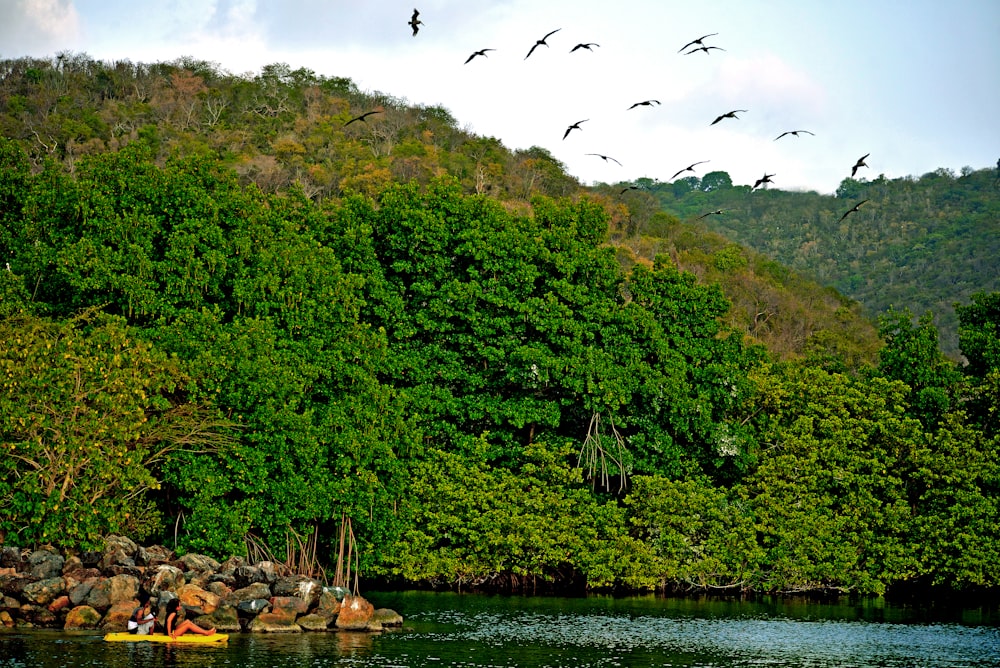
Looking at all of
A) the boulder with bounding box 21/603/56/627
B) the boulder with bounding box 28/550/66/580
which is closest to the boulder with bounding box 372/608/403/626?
the boulder with bounding box 21/603/56/627

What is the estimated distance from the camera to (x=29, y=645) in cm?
2680

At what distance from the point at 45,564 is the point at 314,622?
7428mm

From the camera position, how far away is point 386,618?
107 ft

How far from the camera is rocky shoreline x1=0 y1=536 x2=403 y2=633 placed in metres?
30.4

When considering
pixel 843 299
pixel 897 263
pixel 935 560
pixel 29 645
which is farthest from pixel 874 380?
pixel 897 263

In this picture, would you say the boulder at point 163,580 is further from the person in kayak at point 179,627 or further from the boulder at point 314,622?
the boulder at point 314,622

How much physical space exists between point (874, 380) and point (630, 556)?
526 inches

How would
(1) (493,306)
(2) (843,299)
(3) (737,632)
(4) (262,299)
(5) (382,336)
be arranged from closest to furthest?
(3) (737,632) < (4) (262,299) < (5) (382,336) < (1) (493,306) < (2) (843,299)

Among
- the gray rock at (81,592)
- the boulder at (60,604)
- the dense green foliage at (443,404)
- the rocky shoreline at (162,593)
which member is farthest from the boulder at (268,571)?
the boulder at (60,604)

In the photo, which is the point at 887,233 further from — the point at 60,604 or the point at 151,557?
the point at 60,604

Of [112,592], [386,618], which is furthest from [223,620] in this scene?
Answer: [386,618]

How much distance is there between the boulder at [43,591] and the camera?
3038cm

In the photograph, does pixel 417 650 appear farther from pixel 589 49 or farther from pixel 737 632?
pixel 589 49

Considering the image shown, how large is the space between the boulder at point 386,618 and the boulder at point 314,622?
4.22ft
